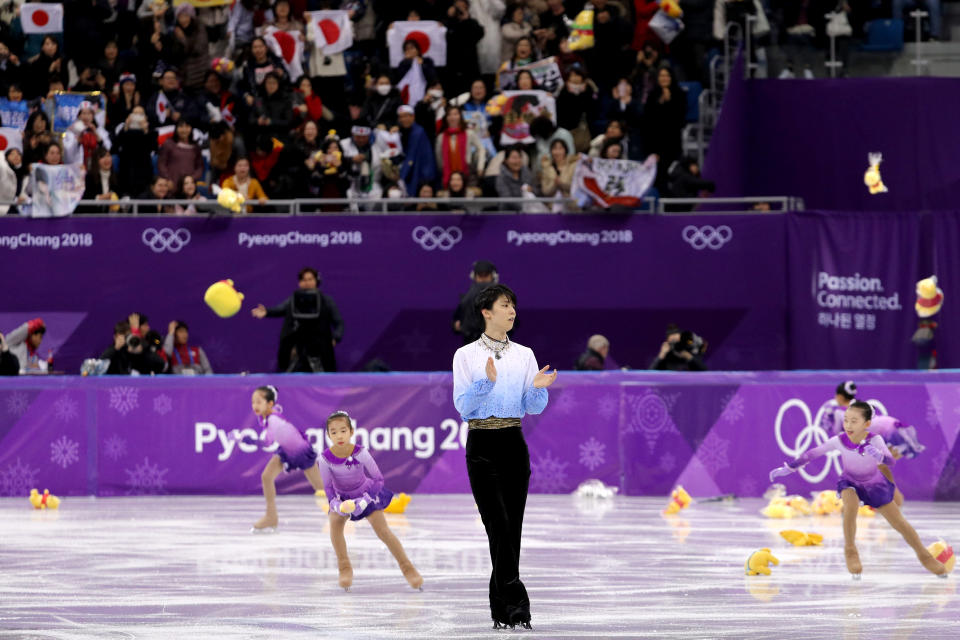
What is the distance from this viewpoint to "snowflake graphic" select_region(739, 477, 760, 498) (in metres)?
18.1

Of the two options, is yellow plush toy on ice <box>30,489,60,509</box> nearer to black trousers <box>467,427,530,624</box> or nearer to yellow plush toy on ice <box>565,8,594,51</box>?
yellow plush toy on ice <box>565,8,594,51</box>

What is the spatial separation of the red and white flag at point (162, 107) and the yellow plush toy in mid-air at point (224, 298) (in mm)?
3752

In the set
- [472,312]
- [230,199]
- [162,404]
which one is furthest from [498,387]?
[230,199]

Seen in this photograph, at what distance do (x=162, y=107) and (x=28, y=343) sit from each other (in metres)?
3.74

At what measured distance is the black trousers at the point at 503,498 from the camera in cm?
934

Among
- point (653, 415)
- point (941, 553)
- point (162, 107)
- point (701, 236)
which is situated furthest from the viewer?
point (162, 107)

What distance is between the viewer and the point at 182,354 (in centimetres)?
2005

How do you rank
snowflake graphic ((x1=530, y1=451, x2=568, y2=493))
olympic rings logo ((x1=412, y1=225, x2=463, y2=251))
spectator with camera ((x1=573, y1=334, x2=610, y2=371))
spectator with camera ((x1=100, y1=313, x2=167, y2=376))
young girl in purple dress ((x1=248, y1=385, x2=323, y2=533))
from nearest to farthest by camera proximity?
young girl in purple dress ((x1=248, y1=385, x2=323, y2=533)), snowflake graphic ((x1=530, y1=451, x2=568, y2=493)), spectator with camera ((x1=100, y1=313, x2=167, y2=376)), spectator with camera ((x1=573, y1=334, x2=610, y2=371)), olympic rings logo ((x1=412, y1=225, x2=463, y2=251))

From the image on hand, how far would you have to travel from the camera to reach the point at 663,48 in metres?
22.6

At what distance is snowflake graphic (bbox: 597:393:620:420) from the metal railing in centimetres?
282

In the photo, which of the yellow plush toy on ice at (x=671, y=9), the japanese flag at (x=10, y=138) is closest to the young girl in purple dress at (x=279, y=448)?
the japanese flag at (x=10, y=138)

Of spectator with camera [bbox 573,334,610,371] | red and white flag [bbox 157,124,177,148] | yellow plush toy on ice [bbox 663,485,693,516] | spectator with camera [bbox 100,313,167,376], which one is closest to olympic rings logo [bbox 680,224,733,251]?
spectator with camera [bbox 573,334,610,371]

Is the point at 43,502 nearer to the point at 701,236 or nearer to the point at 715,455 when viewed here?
the point at 715,455

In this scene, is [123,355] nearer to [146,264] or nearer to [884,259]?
[146,264]
